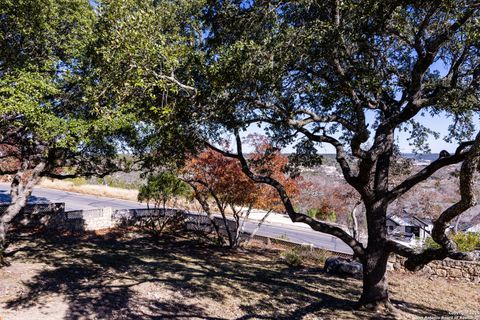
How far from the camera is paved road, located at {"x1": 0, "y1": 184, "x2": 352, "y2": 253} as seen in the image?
2353 centimetres

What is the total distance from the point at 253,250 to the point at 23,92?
40.9 ft

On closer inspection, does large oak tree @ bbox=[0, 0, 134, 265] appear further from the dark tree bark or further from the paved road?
the paved road

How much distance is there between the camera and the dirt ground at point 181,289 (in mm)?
7363

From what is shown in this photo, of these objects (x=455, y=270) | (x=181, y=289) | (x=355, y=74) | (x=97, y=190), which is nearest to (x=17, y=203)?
(x=181, y=289)

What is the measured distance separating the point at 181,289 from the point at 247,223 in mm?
18542

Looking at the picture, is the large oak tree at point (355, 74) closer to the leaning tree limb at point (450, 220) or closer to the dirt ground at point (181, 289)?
the leaning tree limb at point (450, 220)

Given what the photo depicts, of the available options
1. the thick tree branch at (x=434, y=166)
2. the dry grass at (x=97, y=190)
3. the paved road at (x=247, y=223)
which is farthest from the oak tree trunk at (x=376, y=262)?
the dry grass at (x=97, y=190)

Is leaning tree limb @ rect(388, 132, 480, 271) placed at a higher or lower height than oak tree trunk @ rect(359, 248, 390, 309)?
higher

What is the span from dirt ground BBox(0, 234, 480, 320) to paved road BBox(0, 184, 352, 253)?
10498mm

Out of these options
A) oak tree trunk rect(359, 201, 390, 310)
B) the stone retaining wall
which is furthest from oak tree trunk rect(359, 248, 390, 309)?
the stone retaining wall

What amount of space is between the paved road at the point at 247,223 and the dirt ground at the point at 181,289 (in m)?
10.5

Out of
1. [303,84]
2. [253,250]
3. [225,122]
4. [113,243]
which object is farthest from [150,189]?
[303,84]

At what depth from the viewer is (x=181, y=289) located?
8.93 meters

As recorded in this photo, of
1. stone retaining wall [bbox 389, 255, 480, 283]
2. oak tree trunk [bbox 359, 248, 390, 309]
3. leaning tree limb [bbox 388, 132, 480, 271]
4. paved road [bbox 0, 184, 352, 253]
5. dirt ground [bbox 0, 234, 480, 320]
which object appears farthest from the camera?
paved road [bbox 0, 184, 352, 253]
